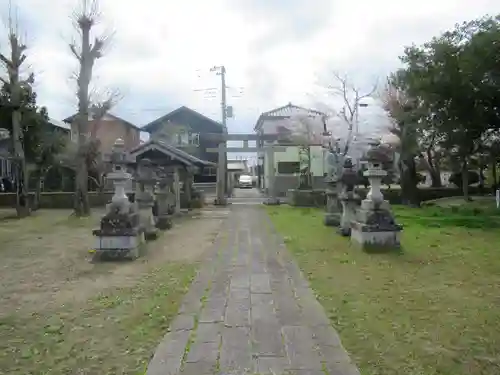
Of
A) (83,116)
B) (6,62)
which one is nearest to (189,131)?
(6,62)

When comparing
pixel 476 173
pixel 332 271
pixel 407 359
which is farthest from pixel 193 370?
pixel 476 173

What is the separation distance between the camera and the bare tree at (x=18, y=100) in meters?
16.6

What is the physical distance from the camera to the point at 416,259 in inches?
296

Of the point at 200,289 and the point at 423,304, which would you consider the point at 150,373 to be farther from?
the point at 423,304

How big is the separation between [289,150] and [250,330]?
30.7 meters

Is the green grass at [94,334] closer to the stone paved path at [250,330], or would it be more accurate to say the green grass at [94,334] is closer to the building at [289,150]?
the stone paved path at [250,330]

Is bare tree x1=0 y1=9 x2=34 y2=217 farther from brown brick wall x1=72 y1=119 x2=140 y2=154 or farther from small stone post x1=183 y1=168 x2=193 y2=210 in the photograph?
brown brick wall x1=72 y1=119 x2=140 y2=154

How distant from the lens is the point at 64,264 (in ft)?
24.8

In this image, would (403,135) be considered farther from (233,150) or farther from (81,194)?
(81,194)

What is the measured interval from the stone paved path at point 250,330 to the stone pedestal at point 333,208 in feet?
20.0

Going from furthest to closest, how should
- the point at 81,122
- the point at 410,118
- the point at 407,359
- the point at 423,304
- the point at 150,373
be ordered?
the point at 410,118
the point at 81,122
the point at 423,304
the point at 407,359
the point at 150,373

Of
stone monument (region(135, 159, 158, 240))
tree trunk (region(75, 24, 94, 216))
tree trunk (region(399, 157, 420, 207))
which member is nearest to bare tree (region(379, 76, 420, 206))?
tree trunk (region(399, 157, 420, 207))

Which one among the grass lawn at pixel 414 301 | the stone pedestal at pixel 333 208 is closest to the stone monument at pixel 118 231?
the grass lawn at pixel 414 301

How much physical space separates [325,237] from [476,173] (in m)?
25.2
